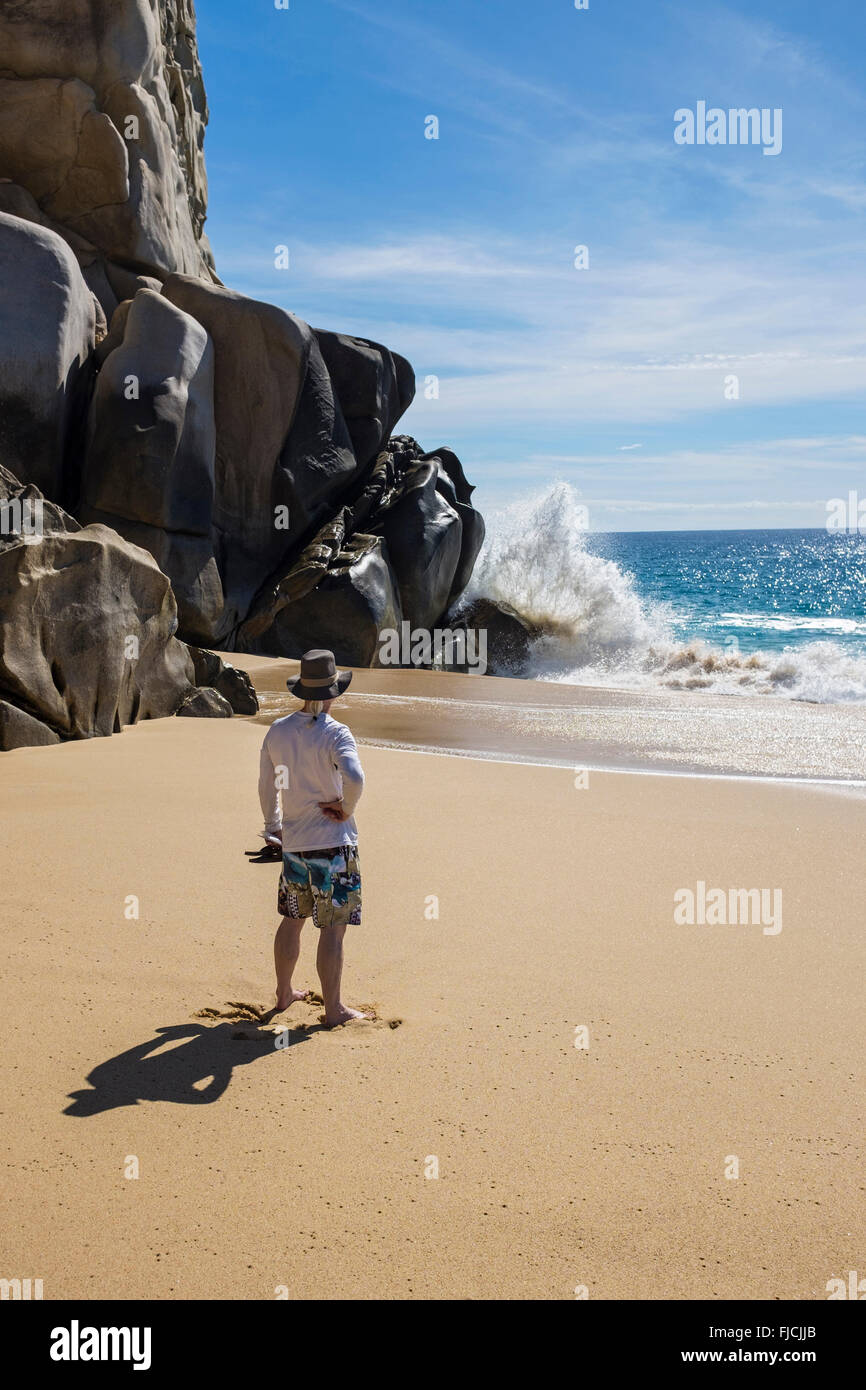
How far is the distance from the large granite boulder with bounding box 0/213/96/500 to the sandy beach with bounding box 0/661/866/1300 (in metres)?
9.76

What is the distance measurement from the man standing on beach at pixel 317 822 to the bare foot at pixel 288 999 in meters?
0.16

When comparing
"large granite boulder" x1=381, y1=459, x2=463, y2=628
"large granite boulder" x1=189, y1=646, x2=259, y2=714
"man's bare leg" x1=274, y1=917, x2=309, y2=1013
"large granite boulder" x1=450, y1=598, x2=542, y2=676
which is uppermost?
"large granite boulder" x1=381, y1=459, x2=463, y2=628

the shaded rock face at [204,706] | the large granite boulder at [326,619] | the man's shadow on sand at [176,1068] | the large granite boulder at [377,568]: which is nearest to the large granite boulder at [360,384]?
the large granite boulder at [377,568]

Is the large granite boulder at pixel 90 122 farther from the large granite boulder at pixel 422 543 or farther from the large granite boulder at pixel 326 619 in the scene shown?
the large granite boulder at pixel 326 619

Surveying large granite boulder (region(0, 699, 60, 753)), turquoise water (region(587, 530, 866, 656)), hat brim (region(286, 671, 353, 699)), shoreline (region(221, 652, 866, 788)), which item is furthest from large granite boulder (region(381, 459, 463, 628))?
hat brim (region(286, 671, 353, 699))

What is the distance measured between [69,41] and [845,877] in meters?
18.2

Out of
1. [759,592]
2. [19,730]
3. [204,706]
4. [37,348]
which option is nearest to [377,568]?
[37,348]

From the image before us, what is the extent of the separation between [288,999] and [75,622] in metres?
5.29

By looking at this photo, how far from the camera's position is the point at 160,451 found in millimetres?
15117

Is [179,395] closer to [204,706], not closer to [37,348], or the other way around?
[37,348]

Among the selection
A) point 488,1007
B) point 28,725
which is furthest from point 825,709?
point 488,1007

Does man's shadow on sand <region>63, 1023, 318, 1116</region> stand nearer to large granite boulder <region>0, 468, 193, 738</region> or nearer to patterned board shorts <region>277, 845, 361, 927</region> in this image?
patterned board shorts <region>277, 845, 361, 927</region>

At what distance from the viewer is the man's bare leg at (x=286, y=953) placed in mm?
3980

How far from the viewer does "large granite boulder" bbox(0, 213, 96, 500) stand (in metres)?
14.1
